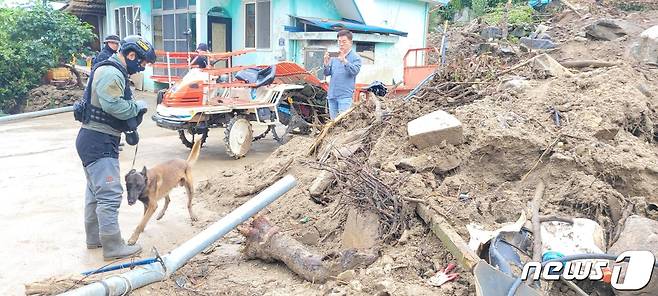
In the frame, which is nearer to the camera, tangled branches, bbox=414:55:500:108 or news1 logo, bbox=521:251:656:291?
news1 logo, bbox=521:251:656:291

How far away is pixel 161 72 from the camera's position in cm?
1753

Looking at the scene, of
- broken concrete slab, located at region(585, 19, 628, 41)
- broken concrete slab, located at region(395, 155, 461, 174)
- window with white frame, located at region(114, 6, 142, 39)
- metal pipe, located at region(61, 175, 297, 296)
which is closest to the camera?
metal pipe, located at region(61, 175, 297, 296)

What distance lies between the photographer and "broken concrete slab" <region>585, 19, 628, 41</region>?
39.2ft

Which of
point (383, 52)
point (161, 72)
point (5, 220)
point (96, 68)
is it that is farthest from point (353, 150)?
point (161, 72)

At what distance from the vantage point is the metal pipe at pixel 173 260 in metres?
3.35

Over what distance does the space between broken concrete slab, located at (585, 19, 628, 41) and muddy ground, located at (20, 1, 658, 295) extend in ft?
21.7

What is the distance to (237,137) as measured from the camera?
827 cm

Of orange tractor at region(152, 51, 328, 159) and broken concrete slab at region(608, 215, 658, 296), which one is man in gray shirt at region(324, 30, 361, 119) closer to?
orange tractor at region(152, 51, 328, 159)

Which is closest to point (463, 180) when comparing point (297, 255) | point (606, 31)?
point (297, 255)

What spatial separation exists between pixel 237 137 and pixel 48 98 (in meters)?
9.99

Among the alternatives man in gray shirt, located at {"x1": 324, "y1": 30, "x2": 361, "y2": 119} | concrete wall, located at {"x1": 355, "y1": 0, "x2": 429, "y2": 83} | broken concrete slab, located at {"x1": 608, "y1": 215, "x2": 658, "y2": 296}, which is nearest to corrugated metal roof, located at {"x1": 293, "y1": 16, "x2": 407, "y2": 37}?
concrete wall, located at {"x1": 355, "y1": 0, "x2": 429, "y2": 83}

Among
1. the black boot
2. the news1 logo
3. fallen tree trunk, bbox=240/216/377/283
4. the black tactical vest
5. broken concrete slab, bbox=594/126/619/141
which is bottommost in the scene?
the black boot

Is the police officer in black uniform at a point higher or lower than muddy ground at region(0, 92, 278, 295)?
higher

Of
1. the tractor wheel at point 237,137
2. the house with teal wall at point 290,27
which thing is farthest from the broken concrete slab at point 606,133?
the house with teal wall at point 290,27
